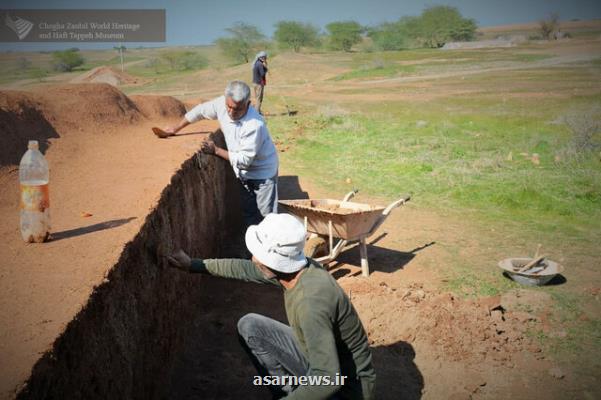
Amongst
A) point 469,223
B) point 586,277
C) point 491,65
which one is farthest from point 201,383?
point 491,65

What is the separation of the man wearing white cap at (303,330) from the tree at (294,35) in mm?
70481

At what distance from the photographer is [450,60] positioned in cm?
4278

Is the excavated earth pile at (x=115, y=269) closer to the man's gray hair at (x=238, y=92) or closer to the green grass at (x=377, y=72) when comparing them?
the man's gray hair at (x=238, y=92)

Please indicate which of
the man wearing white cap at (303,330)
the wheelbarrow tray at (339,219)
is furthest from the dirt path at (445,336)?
the man wearing white cap at (303,330)

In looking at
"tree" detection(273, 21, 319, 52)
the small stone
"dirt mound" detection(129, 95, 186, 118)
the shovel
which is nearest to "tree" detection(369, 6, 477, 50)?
"tree" detection(273, 21, 319, 52)

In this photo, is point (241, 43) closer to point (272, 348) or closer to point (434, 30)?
point (434, 30)

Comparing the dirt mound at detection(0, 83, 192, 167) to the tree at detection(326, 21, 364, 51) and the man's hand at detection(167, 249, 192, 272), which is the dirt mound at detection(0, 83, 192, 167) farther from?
the tree at detection(326, 21, 364, 51)

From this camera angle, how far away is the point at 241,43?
62281mm

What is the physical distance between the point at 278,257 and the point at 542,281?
4643mm

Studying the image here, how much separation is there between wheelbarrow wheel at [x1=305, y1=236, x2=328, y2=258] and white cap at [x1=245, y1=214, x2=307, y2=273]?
3726 millimetres

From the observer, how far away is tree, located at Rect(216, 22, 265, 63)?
6200 cm

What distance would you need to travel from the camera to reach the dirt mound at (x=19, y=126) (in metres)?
5.54

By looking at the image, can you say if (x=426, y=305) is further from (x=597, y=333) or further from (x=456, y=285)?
(x=597, y=333)

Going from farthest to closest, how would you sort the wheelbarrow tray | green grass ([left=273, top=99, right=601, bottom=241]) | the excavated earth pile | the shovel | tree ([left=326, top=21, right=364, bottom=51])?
tree ([left=326, top=21, right=364, bottom=51])
green grass ([left=273, top=99, right=601, bottom=241])
the shovel
the wheelbarrow tray
the excavated earth pile
